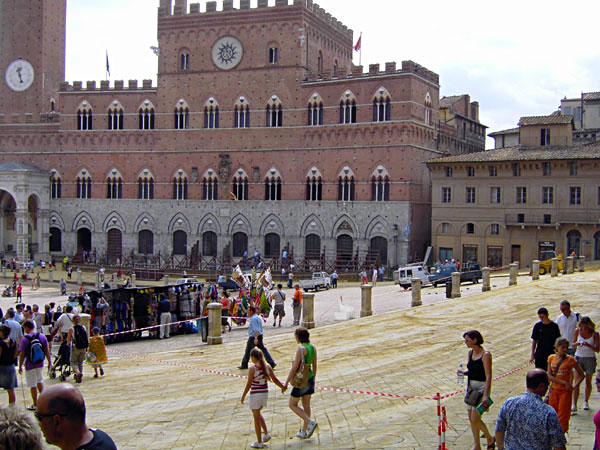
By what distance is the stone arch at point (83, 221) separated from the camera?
5631cm

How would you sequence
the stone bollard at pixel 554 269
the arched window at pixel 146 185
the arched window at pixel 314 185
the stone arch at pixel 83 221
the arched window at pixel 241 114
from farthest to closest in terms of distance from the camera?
1. the stone arch at pixel 83 221
2. the arched window at pixel 146 185
3. the arched window at pixel 241 114
4. the arched window at pixel 314 185
5. the stone bollard at pixel 554 269

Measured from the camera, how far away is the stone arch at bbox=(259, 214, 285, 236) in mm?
50656

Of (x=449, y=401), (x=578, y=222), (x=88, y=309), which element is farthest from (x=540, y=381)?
(x=578, y=222)

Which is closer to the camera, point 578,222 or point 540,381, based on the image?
point 540,381

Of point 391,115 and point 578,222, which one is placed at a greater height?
point 391,115

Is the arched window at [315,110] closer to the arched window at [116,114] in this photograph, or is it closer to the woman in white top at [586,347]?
the arched window at [116,114]

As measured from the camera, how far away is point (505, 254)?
144 ft

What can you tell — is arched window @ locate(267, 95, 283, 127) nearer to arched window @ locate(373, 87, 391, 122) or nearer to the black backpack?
arched window @ locate(373, 87, 391, 122)

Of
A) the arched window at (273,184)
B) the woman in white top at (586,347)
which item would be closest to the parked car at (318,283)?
the arched window at (273,184)

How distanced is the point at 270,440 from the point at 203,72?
151 ft

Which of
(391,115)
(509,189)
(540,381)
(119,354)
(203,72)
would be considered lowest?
(119,354)

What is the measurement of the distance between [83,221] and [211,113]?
13.5m

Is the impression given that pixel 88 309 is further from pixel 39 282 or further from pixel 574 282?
pixel 39 282

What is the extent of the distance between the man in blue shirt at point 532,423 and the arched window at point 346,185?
136 ft
